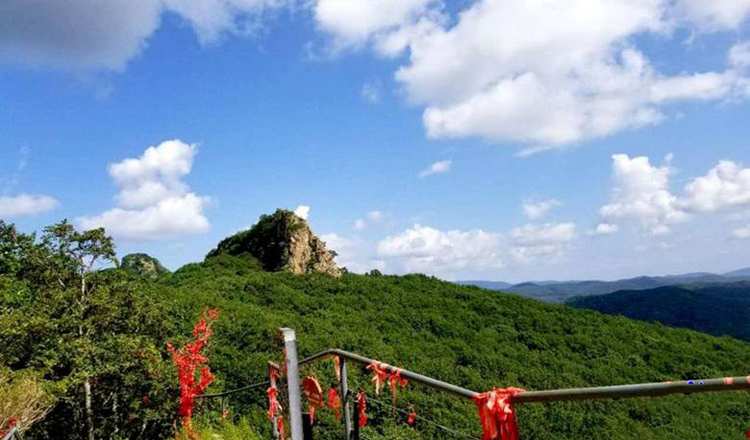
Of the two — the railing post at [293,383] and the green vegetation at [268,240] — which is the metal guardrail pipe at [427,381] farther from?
the green vegetation at [268,240]

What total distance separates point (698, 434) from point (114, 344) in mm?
33126

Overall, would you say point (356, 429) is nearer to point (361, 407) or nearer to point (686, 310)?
point (361, 407)

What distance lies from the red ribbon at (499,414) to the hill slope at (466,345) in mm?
21613

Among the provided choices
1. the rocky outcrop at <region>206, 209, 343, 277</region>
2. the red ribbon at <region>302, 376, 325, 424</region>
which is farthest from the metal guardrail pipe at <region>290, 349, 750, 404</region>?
the rocky outcrop at <region>206, 209, 343, 277</region>

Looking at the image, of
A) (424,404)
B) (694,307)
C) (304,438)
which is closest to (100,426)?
(304,438)

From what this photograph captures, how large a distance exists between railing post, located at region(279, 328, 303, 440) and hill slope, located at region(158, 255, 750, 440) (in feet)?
64.1

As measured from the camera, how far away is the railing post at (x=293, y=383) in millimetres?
4148

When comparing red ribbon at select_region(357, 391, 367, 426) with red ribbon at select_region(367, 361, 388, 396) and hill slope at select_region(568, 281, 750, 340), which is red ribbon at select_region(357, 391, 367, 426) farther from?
hill slope at select_region(568, 281, 750, 340)

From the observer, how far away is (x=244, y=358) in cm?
2844

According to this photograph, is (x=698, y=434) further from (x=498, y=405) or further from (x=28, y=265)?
(x=498, y=405)

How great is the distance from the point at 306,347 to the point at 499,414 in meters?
30.4

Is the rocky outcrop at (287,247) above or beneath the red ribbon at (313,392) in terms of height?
above

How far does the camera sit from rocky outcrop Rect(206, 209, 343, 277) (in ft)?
157

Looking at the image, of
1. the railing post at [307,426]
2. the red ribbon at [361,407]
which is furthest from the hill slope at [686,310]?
the red ribbon at [361,407]
